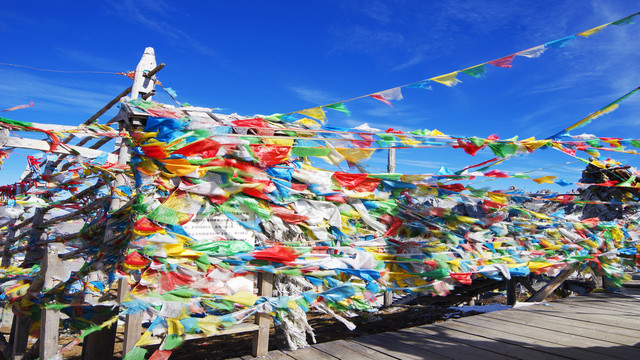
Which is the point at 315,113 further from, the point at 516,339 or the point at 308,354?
the point at 516,339

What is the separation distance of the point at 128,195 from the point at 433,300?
7623mm

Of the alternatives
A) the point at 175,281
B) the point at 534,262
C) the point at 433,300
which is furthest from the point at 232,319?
the point at 433,300

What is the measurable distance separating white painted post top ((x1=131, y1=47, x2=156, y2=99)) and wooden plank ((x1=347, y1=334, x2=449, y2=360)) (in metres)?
5.19

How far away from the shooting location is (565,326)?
473cm

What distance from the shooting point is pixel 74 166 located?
8.53 m

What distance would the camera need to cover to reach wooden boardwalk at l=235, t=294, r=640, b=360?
3686 mm

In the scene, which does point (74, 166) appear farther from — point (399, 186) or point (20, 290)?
point (399, 186)

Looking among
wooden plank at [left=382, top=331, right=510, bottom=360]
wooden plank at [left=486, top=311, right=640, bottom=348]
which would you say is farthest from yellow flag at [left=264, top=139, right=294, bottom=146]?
wooden plank at [left=486, top=311, right=640, bottom=348]

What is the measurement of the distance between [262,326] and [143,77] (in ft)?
15.9

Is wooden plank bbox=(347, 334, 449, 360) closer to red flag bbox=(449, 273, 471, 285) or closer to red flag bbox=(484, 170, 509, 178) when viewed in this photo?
red flag bbox=(449, 273, 471, 285)

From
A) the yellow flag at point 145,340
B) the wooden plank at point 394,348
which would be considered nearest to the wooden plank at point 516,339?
the wooden plank at point 394,348

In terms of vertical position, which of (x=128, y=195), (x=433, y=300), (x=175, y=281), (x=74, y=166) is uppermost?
(x=74, y=166)

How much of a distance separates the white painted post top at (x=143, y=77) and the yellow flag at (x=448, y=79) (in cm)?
481

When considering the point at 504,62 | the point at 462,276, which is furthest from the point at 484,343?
the point at 504,62
